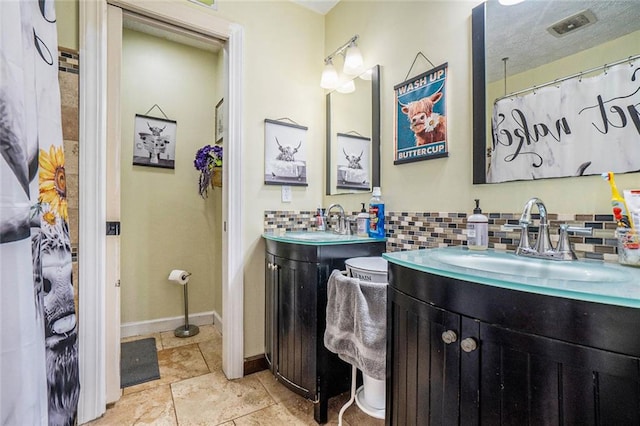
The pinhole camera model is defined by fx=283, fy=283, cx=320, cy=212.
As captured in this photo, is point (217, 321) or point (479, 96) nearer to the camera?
point (479, 96)

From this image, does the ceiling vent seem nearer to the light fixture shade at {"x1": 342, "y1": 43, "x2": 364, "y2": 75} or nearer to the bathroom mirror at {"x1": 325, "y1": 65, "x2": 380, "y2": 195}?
the bathroom mirror at {"x1": 325, "y1": 65, "x2": 380, "y2": 195}

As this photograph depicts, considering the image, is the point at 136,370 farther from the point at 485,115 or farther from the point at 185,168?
the point at 485,115

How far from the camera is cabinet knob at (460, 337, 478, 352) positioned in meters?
0.67

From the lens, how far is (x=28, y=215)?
48 cm

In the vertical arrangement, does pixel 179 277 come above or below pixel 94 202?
below

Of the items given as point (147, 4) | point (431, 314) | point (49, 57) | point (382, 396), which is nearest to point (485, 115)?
point (431, 314)

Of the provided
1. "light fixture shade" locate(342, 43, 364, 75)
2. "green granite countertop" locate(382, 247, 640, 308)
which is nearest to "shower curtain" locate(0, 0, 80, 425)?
"green granite countertop" locate(382, 247, 640, 308)

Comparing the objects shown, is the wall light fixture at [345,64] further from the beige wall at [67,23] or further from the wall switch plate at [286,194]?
the beige wall at [67,23]

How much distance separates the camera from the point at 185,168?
2.64 m

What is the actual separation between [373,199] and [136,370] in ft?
6.33

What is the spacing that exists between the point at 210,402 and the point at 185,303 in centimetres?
106

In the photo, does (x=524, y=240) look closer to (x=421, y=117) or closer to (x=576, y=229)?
(x=576, y=229)

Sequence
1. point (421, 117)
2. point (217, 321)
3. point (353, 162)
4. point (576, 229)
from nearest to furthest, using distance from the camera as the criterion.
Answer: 1. point (576, 229)
2. point (421, 117)
3. point (353, 162)
4. point (217, 321)

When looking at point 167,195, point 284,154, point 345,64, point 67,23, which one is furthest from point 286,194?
point 67,23
